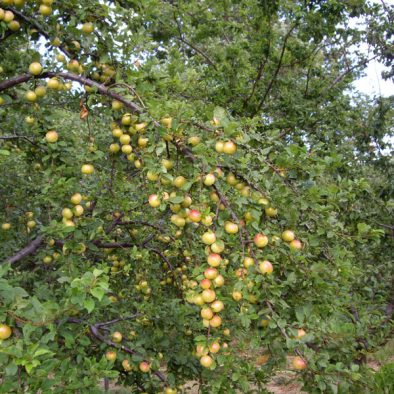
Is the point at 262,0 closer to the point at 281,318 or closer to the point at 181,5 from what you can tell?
the point at 181,5

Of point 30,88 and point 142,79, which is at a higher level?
point 142,79

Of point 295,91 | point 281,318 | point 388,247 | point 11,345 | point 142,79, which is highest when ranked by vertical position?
point 295,91

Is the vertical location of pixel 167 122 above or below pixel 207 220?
above

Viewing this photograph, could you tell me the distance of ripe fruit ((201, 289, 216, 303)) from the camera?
2066mm

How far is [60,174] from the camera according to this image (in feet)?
8.32

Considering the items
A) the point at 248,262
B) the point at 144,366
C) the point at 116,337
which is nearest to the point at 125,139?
the point at 248,262

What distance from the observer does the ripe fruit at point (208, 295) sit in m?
2.07

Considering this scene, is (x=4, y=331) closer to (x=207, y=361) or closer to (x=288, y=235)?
(x=207, y=361)

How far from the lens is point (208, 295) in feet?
6.77

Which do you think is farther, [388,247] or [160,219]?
[388,247]

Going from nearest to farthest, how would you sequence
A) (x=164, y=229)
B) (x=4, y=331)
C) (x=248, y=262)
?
(x=4, y=331), (x=248, y=262), (x=164, y=229)

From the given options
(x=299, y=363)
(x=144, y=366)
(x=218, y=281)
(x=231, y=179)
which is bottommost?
(x=144, y=366)

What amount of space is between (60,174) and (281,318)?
4.85 feet

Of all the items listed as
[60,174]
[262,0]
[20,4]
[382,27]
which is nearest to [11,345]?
[60,174]
